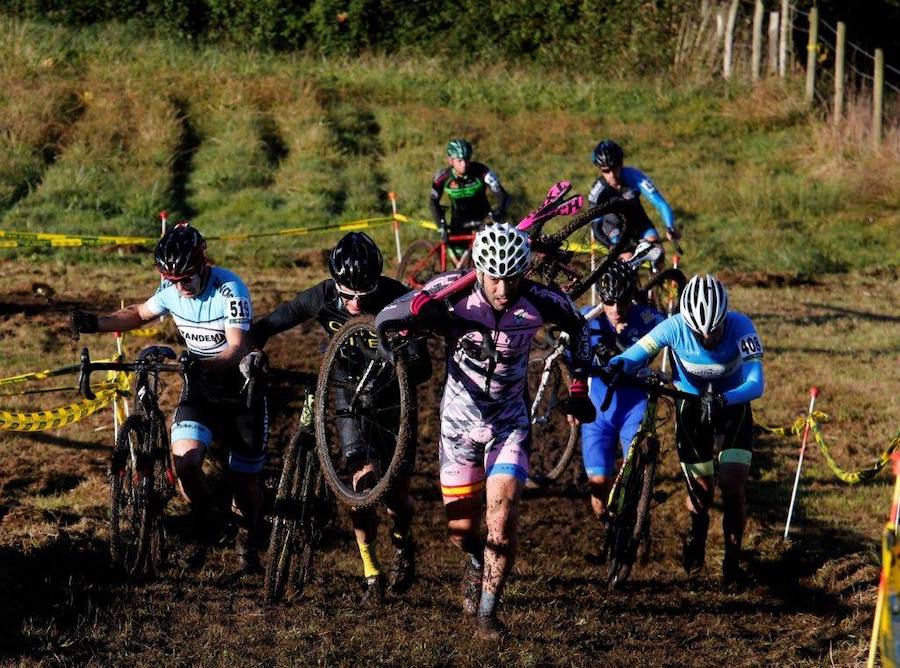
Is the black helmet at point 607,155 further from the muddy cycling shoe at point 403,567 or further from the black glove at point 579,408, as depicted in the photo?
the muddy cycling shoe at point 403,567

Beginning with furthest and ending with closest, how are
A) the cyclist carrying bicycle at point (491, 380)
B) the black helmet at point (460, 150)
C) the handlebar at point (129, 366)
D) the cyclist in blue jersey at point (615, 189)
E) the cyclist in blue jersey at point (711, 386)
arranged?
the black helmet at point (460, 150)
the cyclist in blue jersey at point (615, 189)
the cyclist in blue jersey at point (711, 386)
the handlebar at point (129, 366)
the cyclist carrying bicycle at point (491, 380)

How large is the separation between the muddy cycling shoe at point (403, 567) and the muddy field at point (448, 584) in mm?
156

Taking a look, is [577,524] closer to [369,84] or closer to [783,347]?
[783,347]

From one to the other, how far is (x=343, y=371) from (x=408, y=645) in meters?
1.84

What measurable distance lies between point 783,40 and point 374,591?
2063cm

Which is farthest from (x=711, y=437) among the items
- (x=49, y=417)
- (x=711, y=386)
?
(x=49, y=417)

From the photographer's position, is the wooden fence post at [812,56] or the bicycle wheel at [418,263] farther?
the wooden fence post at [812,56]

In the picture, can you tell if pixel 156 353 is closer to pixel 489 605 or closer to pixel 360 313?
pixel 360 313

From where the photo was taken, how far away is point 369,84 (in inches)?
1034

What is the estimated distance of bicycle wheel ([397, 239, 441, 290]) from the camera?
15.5 metres

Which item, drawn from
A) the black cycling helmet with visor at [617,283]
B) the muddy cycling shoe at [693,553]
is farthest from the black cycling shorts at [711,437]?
the black cycling helmet with visor at [617,283]

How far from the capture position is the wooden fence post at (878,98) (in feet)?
73.0

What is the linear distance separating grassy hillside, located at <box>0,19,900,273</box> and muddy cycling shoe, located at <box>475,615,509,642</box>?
37.3 feet

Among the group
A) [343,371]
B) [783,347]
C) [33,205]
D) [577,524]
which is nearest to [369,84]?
[33,205]
